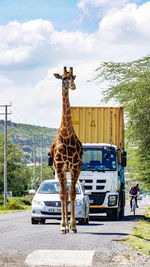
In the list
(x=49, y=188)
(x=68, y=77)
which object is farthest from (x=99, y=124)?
(x=68, y=77)

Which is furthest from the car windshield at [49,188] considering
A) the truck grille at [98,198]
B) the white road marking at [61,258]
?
the white road marking at [61,258]

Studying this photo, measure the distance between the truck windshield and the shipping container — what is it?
4.85 ft

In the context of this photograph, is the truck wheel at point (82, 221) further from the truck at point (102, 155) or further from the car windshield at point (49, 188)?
the truck at point (102, 155)

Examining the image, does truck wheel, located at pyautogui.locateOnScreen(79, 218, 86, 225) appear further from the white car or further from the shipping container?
the shipping container

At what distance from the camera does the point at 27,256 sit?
11055 mm

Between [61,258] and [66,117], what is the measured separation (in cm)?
514

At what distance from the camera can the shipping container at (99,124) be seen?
26.2 metres

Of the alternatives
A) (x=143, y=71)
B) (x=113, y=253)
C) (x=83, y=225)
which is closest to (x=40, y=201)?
(x=83, y=225)

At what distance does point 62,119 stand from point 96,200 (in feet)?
35.0

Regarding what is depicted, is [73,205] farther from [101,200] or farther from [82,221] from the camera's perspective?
[101,200]

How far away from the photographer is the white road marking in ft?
34.1

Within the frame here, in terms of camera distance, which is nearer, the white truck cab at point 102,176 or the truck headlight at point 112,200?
the white truck cab at point 102,176

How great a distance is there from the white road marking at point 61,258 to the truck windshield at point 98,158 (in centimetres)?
1270

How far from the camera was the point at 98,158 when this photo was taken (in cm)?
2472
